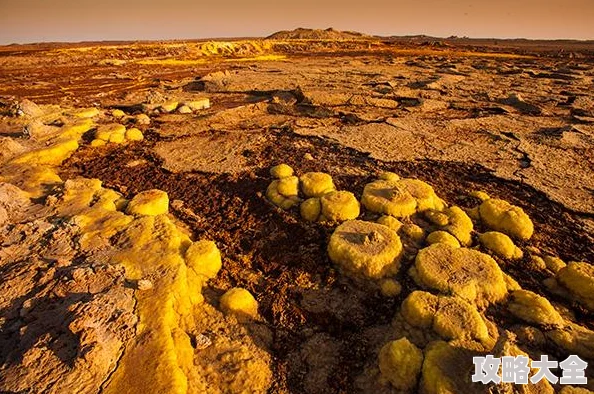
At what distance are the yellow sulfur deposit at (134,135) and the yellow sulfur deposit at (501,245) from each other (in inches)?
245

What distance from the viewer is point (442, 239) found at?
358cm

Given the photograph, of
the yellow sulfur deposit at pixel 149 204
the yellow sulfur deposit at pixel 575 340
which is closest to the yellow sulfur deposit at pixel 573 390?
the yellow sulfur deposit at pixel 575 340

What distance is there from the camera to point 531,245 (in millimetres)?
3848

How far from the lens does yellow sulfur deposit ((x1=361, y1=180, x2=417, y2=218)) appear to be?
402 centimetres

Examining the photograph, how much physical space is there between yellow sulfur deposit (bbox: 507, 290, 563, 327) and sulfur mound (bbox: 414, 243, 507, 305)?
112 mm

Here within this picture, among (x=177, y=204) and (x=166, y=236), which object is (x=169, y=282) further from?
(x=177, y=204)

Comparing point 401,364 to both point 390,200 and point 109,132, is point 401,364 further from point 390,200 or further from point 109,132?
point 109,132

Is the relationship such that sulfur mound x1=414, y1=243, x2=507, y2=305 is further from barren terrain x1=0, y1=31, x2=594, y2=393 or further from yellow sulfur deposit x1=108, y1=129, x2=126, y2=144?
yellow sulfur deposit x1=108, y1=129, x2=126, y2=144

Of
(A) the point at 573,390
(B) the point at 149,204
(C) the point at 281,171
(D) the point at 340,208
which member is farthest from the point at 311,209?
(A) the point at 573,390

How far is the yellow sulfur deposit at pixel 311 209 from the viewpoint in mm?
4152

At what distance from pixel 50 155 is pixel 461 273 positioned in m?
6.35

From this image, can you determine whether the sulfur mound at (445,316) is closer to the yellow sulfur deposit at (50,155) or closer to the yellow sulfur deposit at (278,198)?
the yellow sulfur deposit at (278,198)

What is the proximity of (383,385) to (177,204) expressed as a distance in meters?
3.32

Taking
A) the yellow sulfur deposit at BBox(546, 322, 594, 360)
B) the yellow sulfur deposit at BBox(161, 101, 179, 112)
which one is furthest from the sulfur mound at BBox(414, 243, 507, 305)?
the yellow sulfur deposit at BBox(161, 101, 179, 112)
